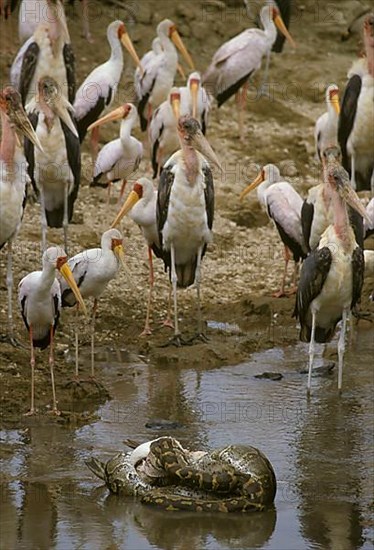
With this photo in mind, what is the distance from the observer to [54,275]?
10.0m

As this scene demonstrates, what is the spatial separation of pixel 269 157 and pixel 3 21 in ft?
13.1

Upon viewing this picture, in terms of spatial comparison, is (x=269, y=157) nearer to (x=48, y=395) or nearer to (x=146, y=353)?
(x=146, y=353)

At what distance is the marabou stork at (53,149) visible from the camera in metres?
Answer: 12.9

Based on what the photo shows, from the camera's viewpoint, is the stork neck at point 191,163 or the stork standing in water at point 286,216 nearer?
the stork neck at point 191,163

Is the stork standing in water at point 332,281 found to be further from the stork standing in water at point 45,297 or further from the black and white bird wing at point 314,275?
the stork standing in water at point 45,297

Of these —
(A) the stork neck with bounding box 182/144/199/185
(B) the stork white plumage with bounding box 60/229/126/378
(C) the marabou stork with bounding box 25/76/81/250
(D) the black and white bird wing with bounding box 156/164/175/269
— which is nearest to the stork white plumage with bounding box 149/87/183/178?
(C) the marabou stork with bounding box 25/76/81/250

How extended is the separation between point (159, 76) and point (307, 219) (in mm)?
4512

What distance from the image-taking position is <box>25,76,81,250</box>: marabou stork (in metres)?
12.9

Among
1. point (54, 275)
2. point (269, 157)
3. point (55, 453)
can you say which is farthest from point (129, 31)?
point (55, 453)

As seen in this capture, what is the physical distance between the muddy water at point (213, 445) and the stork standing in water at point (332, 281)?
14.5 inches

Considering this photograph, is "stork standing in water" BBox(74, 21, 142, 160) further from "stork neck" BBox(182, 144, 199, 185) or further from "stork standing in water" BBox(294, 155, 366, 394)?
"stork standing in water" BBox(294, 155, 366, 394)

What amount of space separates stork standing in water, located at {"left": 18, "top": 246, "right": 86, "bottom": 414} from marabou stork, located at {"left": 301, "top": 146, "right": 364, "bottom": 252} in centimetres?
240

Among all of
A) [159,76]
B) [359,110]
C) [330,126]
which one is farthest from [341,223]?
[159,76]

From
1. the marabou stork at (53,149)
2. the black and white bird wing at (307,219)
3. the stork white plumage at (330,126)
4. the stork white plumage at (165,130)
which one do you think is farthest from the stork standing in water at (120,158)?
the black and white bird wing at (307,219)
